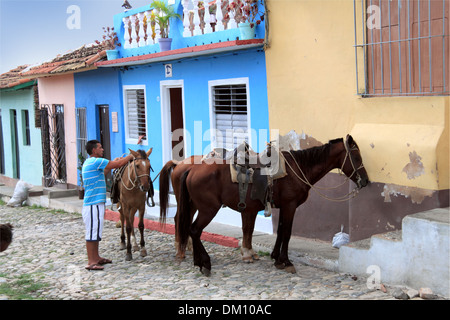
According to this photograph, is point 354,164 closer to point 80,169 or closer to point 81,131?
point 80,169

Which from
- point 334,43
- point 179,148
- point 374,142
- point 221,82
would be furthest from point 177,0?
point 374,142

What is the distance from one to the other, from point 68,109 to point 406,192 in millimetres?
12008

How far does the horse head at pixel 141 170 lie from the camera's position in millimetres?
8336

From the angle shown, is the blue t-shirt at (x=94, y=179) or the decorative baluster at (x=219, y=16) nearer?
the blue t-shirt at (x=94, y=179)

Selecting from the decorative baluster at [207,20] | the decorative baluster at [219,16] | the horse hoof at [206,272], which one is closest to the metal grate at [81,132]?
the decorative baluster at [207,20]


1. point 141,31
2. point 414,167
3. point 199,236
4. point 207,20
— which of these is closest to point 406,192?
point 414,167

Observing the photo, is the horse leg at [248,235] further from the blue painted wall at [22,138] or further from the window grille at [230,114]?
the blue painted wall at [22,138]

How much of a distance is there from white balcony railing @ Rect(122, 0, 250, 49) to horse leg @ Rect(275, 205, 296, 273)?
149 inches

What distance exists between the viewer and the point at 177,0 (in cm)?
1172

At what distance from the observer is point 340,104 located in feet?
27.5

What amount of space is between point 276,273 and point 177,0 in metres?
6.38

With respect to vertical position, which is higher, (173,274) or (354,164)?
(354,164)

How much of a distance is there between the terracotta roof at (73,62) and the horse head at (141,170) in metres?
6.25

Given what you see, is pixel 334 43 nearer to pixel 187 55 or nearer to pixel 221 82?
pixel 221 82
